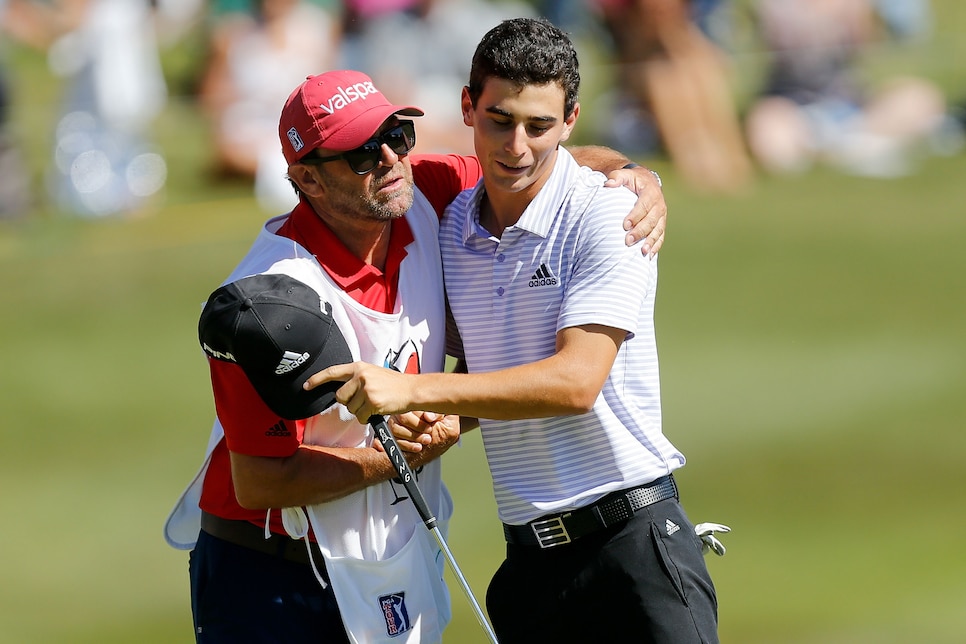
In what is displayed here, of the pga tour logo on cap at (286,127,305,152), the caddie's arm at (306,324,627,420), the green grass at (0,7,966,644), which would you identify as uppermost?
the pga tour logo on cap at (286,127,305,152)

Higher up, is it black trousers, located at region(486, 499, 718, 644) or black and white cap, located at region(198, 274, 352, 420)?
black and white cap, located at region(198, 274, 352, 420)

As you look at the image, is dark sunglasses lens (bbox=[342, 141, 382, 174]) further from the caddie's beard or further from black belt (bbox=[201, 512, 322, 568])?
black belt (bbox=[201, 512, 322, 568])

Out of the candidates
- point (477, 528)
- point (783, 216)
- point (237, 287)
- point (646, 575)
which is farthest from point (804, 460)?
point (237, 287)

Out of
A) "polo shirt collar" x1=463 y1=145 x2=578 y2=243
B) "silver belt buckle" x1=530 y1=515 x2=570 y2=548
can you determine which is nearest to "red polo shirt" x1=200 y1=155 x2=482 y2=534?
"polo shirt collar" x1=463 y1=145 x2=578 y2=243

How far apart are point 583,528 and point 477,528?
4770mm

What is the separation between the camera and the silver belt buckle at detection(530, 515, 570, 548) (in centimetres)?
429

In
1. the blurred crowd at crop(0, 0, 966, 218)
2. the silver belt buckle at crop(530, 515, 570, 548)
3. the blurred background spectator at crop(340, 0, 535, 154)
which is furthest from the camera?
the blurred background spectator at crop(340, 0, 535, 154)

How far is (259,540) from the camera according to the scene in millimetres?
4445

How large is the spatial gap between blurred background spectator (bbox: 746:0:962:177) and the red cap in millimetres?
10887

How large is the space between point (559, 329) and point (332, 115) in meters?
1.00

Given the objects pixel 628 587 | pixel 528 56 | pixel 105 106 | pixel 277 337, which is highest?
pixel 105 106

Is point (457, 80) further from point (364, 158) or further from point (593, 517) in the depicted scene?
point (593, 517)

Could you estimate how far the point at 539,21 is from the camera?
14.1 feet

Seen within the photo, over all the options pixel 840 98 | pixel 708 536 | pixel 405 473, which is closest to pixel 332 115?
pixel 405 473
